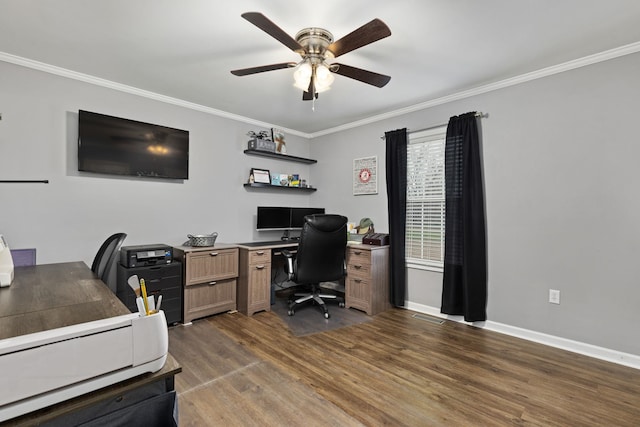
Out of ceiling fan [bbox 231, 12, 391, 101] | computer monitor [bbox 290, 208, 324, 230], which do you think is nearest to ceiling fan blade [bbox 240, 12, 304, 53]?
ceiling fan [bbox 231, 12, 391, 101]

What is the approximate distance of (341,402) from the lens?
1841 mm

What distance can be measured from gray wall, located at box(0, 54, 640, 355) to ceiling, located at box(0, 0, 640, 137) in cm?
24

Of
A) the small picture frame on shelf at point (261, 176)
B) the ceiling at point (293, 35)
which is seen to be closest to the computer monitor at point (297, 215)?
the small picture frame on shelf at point (261, 176)

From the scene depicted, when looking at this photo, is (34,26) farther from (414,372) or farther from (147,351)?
(414,372)

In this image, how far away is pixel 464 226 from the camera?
3.08m

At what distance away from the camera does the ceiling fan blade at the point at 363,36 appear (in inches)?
65.9

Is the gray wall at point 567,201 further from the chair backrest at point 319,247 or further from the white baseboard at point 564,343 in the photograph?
the chair backrest at point 319,247

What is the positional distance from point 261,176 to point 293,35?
2194mm

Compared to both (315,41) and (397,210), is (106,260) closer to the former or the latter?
(315,41)

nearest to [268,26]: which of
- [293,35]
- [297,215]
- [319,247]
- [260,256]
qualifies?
[293,35]

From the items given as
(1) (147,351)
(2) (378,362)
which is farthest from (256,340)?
(1) (147,351)

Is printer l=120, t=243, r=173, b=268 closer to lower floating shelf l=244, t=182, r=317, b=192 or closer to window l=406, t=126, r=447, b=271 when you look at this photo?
lower floating shelf l=244, t=182, r=317, b=192

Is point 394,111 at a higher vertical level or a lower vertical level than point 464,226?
higher

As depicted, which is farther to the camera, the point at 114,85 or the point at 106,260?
the point at 114,85
